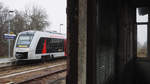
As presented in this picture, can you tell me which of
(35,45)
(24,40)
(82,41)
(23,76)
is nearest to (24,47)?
(24,40)

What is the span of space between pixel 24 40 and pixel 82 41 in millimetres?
11038

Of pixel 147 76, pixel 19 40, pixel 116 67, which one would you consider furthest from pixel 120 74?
pixel 19 40

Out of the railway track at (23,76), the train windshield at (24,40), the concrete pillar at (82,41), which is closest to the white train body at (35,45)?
the train windshield at (24,40)

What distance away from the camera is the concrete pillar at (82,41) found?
2.67m

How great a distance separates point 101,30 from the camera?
138 inches

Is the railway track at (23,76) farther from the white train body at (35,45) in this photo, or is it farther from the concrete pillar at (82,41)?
the concrete pillar at (82,41)

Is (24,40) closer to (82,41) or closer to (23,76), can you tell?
(23,76)

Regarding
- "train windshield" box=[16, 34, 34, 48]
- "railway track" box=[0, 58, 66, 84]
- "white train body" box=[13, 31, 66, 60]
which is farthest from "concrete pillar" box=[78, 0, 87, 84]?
"train windshield" box=[16, 34, 34, 48]

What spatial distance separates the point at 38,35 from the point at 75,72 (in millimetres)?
10933

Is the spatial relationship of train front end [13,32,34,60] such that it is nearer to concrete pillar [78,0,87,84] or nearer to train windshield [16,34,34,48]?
train windshield [16,34,34,48]

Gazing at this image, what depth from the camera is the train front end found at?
12227 millimetres

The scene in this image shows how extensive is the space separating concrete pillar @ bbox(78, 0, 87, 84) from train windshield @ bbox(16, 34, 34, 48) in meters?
10.4

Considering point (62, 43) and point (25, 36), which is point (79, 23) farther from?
point (62, 43)

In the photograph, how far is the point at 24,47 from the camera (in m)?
12.4
